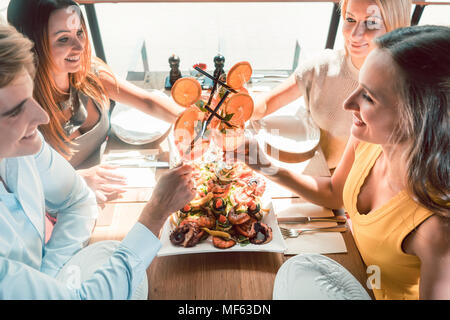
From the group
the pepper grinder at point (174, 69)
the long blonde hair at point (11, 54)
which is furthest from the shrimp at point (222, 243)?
the pepper grinder at point (174, 69)

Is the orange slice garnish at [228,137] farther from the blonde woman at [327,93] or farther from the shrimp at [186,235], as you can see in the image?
the blonde woman at [327,93]

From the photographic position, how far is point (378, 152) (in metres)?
1.10

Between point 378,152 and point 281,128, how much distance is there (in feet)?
1.66

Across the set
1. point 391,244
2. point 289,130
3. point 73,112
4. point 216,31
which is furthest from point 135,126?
point 216,31

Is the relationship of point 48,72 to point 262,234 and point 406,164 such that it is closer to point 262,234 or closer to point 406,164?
point 262,234

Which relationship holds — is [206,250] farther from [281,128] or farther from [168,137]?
[281,128]

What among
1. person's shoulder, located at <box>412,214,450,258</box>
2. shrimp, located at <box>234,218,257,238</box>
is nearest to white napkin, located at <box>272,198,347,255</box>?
shrimp, located at <box>234,218,257,238</box>

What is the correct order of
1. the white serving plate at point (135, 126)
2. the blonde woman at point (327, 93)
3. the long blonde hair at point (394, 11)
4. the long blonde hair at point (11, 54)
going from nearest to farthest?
the long blonde hair at point (11, 54)
the long blonde hair at point (394, 11)
the white serving plate at point (135, 126)
the blonde woman at point (327, 93)

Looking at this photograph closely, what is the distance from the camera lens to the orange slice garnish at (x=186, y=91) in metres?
1.03

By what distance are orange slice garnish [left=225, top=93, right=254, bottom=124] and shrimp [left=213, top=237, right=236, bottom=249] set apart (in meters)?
0.40

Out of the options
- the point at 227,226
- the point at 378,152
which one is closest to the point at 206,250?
the point at 227,226

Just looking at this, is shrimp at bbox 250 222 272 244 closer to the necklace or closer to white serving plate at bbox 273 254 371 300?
white serving plate at bbox 273 254 371 300

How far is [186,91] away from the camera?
1051 mm

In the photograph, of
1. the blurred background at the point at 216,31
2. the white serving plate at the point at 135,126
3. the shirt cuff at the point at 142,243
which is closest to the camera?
the shirt cuff at the point at 142,243
